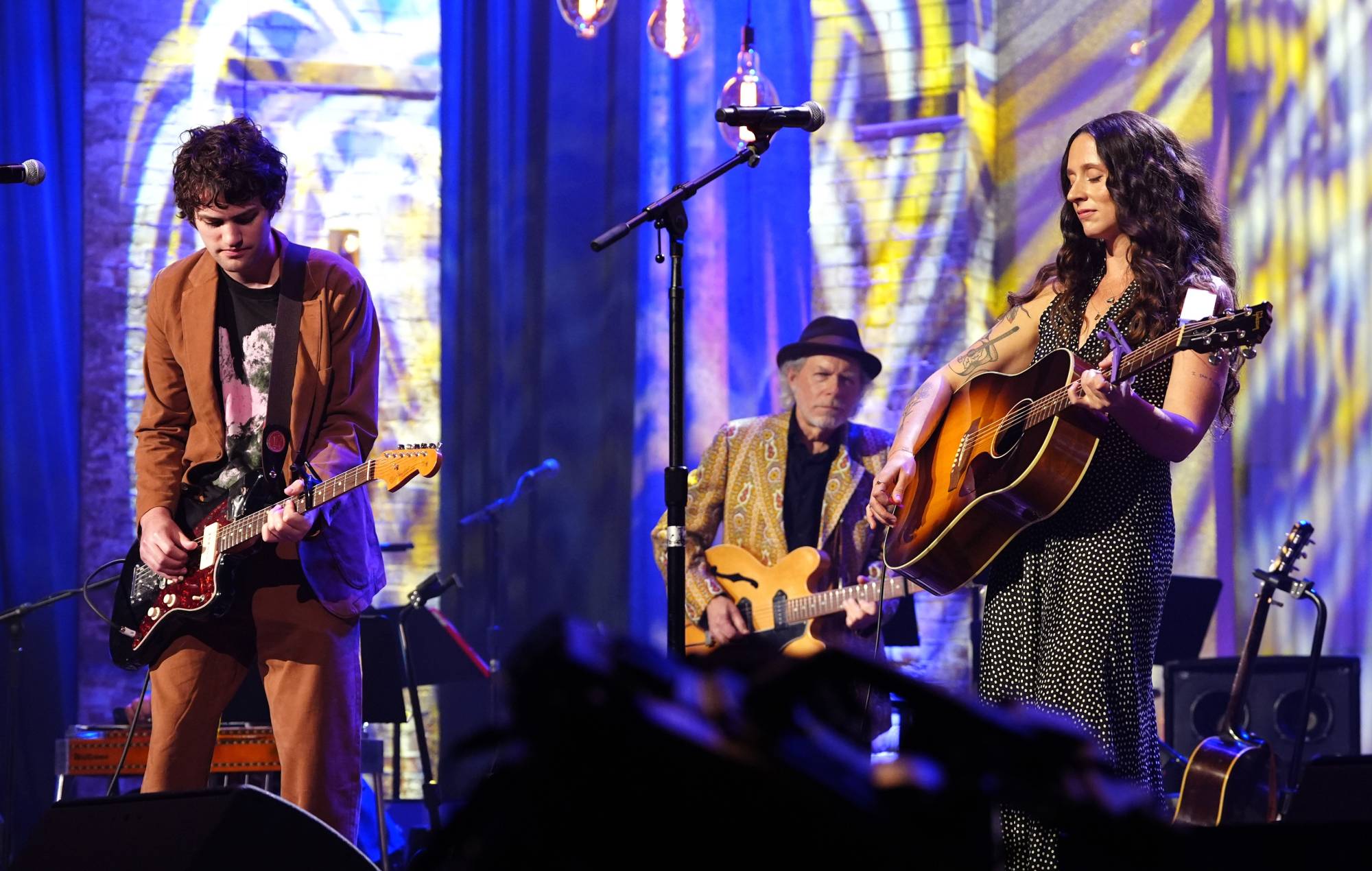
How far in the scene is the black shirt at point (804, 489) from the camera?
18.1 feet

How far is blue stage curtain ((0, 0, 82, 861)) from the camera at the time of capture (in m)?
6.14

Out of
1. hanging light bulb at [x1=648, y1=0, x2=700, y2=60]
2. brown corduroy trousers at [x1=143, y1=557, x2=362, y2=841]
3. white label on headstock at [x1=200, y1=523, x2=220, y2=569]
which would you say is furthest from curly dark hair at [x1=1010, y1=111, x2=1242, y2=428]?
hanging light bulb at [x1=648, y1=0, x2=700, y2=60]

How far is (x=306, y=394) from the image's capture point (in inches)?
131

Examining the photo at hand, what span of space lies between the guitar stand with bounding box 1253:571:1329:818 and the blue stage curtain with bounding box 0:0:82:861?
476 cm

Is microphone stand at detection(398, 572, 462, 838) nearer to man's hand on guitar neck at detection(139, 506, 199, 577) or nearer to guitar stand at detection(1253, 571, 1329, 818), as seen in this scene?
man's hand on guitar neck at detection(139, 506, 199, 577)

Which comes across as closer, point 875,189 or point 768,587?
point 768,587

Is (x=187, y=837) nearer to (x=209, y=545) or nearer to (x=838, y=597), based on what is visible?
(x=209, y=545)

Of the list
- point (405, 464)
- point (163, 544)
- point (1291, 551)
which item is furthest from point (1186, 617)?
point (163, 544)

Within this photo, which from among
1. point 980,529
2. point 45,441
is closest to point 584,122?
point 45,441

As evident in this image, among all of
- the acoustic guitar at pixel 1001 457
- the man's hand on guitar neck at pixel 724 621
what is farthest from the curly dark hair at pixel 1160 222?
the man's hand on guitar neck at pixel 724 621

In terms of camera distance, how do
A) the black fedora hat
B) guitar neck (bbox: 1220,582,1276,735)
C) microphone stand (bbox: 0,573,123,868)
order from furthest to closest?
the black fedora hat, guitar neck (bbox: 1220,582,1276,735), microphone stand (bbox: 0,573,123,868)

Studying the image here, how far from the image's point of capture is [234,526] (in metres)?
3.26

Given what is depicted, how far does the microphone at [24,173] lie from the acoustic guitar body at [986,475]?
2.02 meters

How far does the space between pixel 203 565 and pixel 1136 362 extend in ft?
6.65
